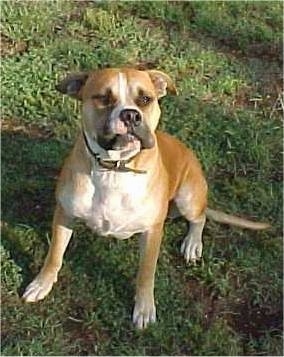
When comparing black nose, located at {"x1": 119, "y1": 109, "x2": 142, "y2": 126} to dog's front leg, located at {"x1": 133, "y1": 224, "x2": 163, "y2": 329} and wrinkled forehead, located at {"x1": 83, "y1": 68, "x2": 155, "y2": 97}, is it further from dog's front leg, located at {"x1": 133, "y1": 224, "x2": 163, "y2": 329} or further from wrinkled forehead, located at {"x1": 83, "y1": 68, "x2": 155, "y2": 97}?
dog's front leg, located at {"x1": 133, "y1": 224, "x2": 163, "y2": 329}

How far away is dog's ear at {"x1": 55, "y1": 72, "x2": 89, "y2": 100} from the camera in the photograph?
3695 mm

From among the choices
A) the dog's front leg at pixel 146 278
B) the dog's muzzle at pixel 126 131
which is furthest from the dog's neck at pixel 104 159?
the dog's front leg at pixel 146 278

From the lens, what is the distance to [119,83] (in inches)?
138

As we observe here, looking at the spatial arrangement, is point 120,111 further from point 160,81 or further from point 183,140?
point 183,140

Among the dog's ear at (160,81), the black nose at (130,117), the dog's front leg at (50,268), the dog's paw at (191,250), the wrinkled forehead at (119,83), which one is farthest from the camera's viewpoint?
the dog's paw at (191,250)

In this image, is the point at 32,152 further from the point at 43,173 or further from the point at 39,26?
the point at 39,26

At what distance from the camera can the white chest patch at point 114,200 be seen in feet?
12.0

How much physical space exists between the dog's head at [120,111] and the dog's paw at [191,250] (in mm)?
859

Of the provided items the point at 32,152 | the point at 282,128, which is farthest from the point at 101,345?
the point at 282,128

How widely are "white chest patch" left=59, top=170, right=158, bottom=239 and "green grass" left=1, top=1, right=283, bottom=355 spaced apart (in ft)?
1.65

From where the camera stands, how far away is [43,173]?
15.3 ft

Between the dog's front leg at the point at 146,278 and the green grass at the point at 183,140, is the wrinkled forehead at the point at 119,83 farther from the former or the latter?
the green grass at the point at 183,140

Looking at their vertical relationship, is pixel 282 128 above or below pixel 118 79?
below

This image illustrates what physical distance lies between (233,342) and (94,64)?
2.14 meters
